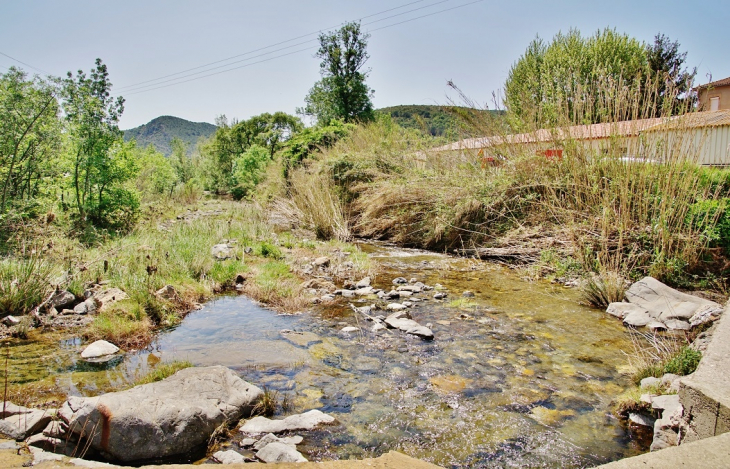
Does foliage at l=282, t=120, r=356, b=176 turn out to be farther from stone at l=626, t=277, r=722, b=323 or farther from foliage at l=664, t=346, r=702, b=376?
foliage at l=664, t=346, r=702, b=376

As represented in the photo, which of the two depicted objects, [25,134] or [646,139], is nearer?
[646,139]

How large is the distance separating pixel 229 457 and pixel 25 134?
337 inches

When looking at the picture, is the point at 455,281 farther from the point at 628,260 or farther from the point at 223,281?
the point at 223,281

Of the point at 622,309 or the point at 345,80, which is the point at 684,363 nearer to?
the point at 622,309

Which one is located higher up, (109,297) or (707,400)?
(707,400)

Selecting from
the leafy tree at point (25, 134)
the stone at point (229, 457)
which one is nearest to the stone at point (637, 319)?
the stone at point (229, 457)

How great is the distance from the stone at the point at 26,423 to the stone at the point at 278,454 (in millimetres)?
1270

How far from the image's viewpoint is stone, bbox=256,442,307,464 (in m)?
2.61

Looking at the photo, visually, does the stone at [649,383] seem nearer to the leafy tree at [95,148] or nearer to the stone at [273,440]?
the stone at [273,440]

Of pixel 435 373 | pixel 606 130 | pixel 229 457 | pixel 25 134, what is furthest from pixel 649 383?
pixel 25 134

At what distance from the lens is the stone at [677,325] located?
15.7ft

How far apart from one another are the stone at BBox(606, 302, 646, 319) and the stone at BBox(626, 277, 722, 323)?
7cm

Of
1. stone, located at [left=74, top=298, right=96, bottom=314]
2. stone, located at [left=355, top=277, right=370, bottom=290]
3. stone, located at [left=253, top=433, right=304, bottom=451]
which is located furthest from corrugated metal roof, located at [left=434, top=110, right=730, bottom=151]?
stone, located at [left=74, top=298, right=96, bottom=314]

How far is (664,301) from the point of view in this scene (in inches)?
207
